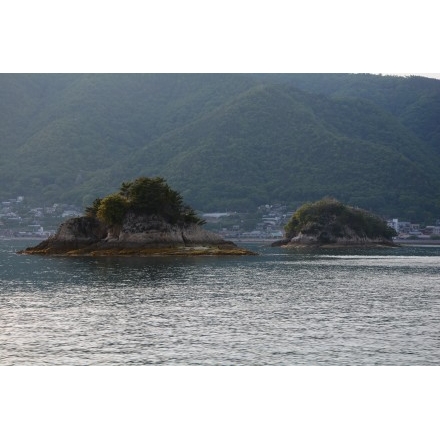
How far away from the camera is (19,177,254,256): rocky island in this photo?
130m

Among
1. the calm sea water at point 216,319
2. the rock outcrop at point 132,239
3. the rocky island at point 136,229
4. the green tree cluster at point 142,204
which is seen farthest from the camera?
the rock outcrop at point 132,239

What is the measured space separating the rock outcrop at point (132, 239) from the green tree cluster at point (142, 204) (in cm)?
112

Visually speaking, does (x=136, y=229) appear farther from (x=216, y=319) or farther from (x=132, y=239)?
(x=216, y=319)

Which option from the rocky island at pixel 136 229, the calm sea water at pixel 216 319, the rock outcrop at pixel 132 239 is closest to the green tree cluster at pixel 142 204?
the rocky island at pixel 136 229

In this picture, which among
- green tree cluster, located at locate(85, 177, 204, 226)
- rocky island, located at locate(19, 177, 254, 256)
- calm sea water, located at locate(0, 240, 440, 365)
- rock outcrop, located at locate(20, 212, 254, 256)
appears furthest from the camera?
rock outcrop, located at locate(20, 212, 254, 256)

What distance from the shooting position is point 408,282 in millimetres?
79562

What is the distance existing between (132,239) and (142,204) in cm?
595

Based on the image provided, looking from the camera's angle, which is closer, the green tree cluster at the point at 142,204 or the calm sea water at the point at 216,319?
the calm sea water at the point at 216,319

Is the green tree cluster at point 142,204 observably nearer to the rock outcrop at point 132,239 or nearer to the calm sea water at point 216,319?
the rock outcrop at point 132,239

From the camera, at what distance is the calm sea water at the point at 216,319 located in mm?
39719

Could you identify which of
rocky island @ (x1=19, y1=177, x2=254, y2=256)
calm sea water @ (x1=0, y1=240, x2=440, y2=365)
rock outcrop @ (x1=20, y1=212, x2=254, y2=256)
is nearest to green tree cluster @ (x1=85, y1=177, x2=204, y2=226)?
rocky island @ (x1=19, y1=177, x2=254, y2=256)

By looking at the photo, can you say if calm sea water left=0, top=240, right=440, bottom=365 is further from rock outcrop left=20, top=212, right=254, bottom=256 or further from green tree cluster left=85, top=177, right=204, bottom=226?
rock outcrop left=20, top=212, right=254, bottom=256

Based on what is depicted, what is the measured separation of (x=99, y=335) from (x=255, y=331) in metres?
8.90
